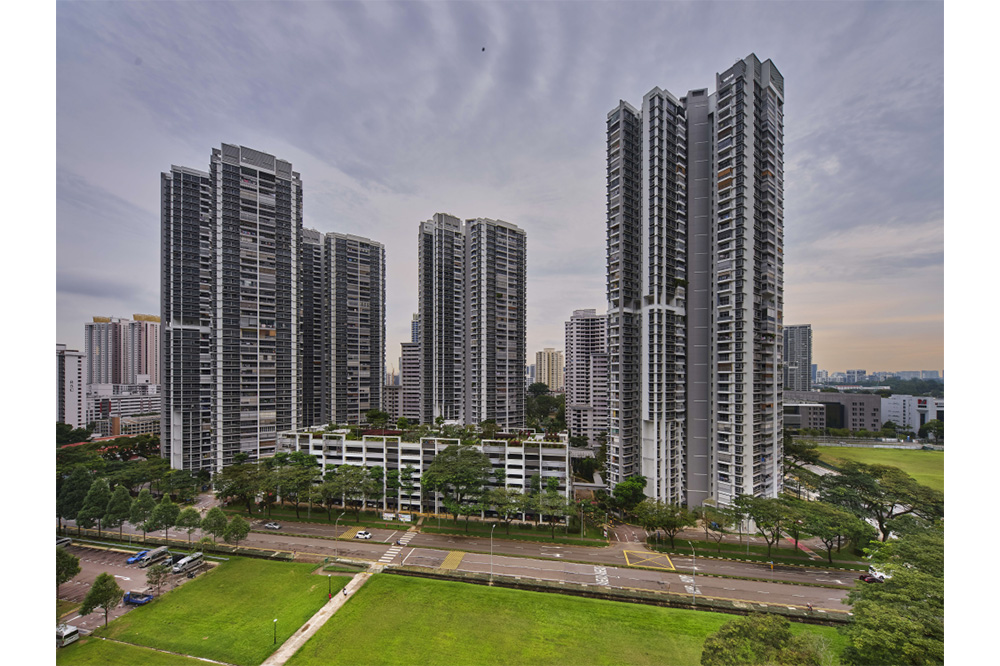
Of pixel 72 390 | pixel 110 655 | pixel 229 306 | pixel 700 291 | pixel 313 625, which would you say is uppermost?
pixel 700 291

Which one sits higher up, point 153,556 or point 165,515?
point 165,515

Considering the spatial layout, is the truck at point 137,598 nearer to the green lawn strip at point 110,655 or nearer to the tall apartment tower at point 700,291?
the green lawn strip at point 110,655

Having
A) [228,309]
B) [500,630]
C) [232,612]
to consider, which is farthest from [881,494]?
[228,309]

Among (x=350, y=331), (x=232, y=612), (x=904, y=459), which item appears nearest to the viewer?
(x=232, y=612)

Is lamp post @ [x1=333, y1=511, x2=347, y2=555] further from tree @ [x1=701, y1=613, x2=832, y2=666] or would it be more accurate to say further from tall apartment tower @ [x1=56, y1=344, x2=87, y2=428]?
tall apartment tower @ [x1=56, y1=344, x2=87, y2=428]

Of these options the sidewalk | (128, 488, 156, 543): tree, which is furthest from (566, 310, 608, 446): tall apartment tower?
(128, 488, 156, 543): tree

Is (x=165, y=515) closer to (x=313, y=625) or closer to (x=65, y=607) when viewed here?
(x=65, y=607)

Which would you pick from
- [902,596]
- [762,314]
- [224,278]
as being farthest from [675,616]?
[224,278]

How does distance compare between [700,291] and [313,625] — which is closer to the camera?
[313,625]
